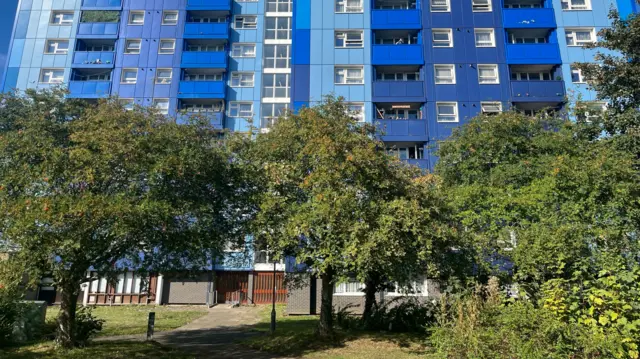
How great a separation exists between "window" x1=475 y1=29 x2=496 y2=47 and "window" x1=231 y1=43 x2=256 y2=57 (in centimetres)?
1800

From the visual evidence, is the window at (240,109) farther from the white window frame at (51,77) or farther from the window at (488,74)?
the window at (488,74)

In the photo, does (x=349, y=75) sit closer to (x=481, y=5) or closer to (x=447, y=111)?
(x=447, y=111)

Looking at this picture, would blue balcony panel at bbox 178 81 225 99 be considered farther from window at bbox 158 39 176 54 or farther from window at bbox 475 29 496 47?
window at bbox 475 29 496 47

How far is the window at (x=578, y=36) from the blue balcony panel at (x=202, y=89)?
88.5 ft

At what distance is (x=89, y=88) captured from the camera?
33875 millimetres

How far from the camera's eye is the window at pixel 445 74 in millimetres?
32294

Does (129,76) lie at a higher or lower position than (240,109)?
higher

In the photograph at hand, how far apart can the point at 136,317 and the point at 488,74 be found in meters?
28.9

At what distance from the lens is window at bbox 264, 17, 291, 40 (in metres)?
36.9

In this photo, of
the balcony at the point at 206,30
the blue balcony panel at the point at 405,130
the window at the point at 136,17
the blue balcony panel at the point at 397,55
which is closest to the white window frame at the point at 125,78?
the window at the point at 136,17

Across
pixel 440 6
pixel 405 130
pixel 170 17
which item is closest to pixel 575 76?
pixel 440 6

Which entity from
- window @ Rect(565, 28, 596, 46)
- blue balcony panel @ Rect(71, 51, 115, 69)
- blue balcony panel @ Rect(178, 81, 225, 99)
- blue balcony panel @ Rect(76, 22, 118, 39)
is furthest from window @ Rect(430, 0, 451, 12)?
blue balcony panel @ Rect(71, 51, 115, 69)

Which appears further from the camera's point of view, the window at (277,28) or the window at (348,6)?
the window at (277,28)

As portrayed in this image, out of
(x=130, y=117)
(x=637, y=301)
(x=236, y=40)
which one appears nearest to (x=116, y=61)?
(x=236, y=40)
